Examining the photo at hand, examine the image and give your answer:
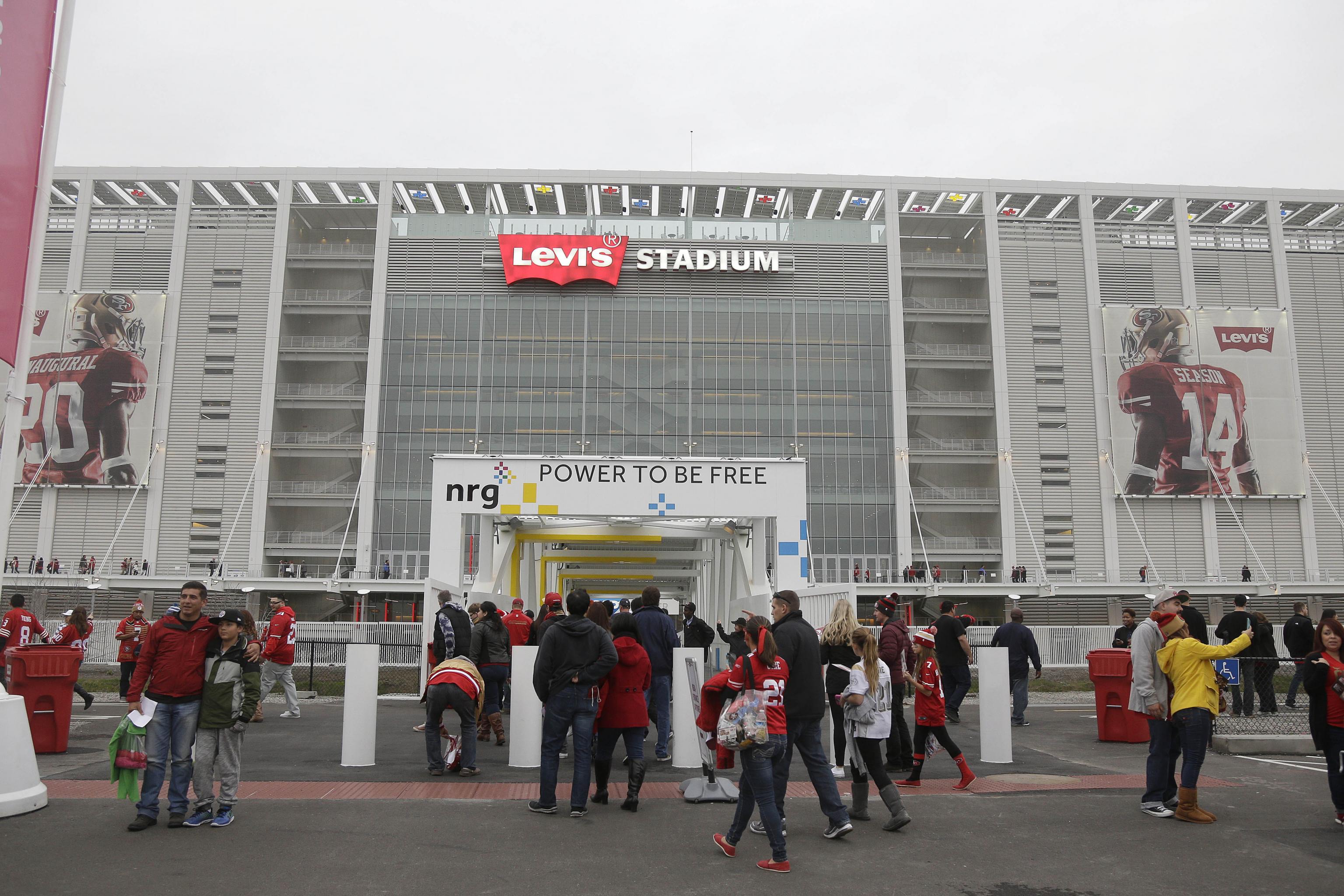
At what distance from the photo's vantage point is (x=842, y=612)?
8.08 meters

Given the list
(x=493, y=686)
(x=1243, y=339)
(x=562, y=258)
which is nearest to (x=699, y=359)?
(x=562, y=258)

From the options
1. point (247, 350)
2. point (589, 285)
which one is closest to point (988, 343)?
point (589, 285)

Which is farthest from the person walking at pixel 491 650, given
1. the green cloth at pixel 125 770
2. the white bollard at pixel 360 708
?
the green cloth at pixel 125 770

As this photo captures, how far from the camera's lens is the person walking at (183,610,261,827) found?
707 cm

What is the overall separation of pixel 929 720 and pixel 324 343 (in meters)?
56.6

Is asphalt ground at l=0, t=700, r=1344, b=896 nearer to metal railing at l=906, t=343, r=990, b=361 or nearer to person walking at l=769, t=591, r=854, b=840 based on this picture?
person walking at l=769, t=591, r=854, b=840

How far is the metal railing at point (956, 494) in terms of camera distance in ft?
191

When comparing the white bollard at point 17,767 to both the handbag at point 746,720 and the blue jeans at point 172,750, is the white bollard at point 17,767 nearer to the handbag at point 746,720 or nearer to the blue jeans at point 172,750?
the blue jeans at point 172,750

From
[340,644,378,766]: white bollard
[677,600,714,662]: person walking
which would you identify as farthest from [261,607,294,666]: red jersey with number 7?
[677,600,714,662]: person walking

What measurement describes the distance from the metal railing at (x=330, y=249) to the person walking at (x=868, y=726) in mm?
57842

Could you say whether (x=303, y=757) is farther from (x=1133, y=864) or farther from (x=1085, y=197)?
(x=1085, y=197)

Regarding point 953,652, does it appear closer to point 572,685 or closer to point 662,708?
point 662,708

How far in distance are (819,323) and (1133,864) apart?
179 ft

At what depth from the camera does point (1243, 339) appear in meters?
58.8
